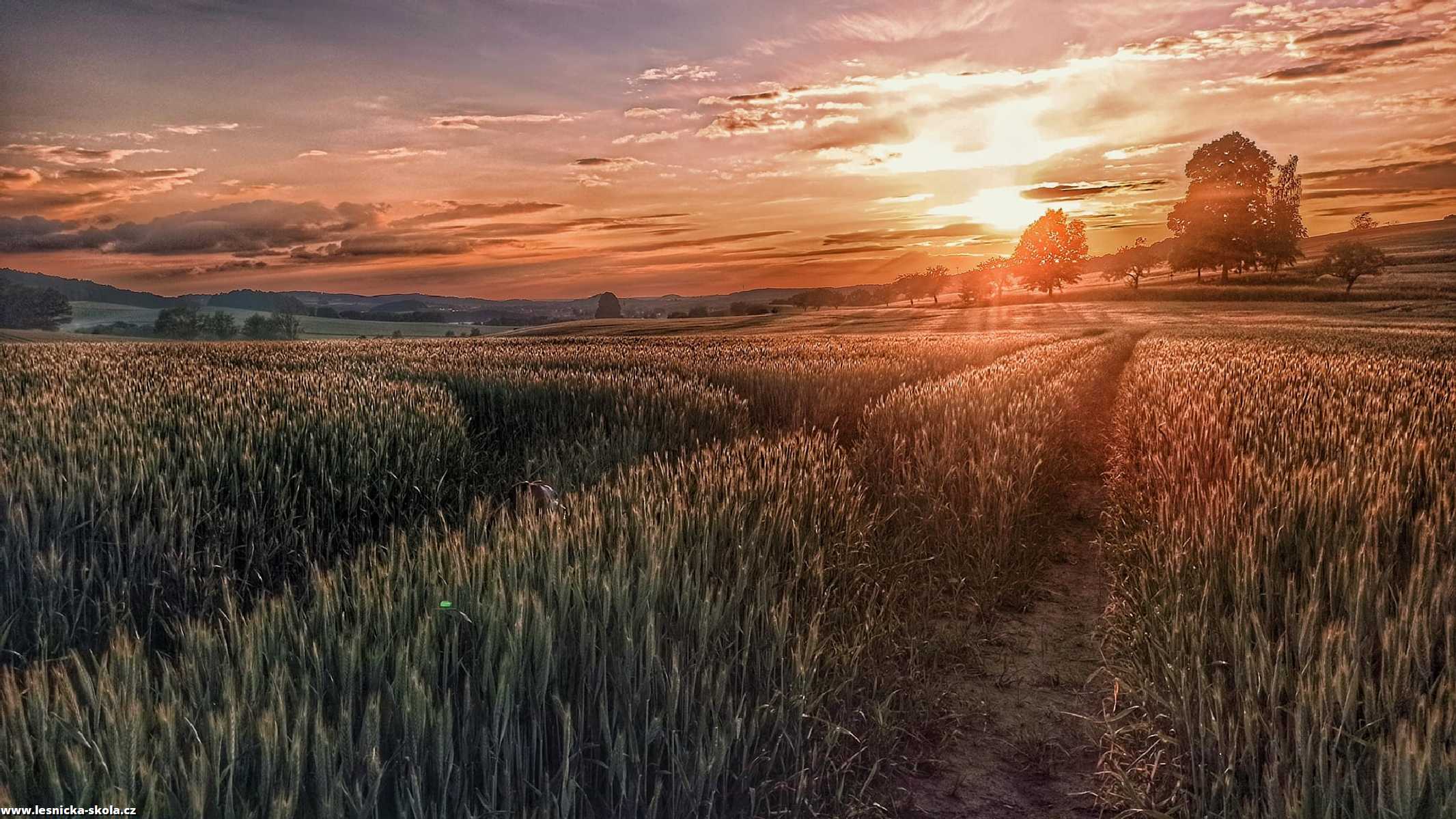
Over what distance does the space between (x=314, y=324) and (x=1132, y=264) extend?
107346mm

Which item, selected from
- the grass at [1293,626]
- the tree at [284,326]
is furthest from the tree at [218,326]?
the grass at [1293,626]

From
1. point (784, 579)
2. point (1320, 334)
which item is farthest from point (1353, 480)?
point (1320, 334)

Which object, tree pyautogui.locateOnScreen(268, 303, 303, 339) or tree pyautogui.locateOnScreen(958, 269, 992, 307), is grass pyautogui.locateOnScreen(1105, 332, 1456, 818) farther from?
tree pyautogui.locateOnScreen(958, 269, 992, 307)

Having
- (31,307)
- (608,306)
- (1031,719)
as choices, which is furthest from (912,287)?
(1031,719)

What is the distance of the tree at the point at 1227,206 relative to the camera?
2724 inches

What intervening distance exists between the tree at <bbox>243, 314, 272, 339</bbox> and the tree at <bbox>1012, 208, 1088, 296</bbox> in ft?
295

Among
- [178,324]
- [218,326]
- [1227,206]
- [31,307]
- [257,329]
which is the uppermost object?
[1227,206]

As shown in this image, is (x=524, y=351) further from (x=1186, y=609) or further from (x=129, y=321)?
(x=129, y=321)

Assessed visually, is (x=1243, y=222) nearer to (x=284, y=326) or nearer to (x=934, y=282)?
(x=934, y=282)

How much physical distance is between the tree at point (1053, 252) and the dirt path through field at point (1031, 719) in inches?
3664

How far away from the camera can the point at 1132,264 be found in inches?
3930

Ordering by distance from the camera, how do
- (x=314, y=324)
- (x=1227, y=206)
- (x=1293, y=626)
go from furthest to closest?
(x=314, y=324), (x=1227, y=206), (x=1293, y=626)

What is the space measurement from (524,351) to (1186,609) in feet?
60.7

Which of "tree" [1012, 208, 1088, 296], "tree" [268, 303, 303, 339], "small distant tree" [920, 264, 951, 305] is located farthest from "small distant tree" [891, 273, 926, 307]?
"tree" [268, 303, 303, 339]
